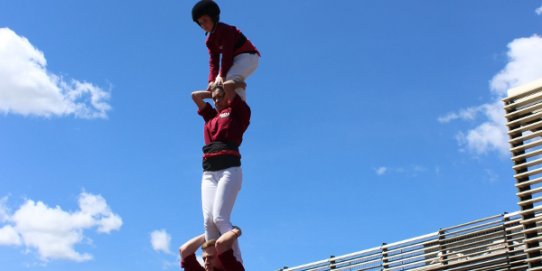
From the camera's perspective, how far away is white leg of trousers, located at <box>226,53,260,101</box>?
7.06 m

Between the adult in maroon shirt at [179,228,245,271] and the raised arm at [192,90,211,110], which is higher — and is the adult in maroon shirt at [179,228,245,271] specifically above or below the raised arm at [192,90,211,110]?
below

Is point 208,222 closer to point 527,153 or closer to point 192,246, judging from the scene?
point 192,246

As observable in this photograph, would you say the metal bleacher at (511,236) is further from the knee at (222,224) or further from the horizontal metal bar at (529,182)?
the knee at (222,224)

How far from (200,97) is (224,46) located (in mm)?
606

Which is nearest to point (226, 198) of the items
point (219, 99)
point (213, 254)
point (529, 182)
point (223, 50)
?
point (213, 254)

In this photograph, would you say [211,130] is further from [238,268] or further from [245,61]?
[238,268]

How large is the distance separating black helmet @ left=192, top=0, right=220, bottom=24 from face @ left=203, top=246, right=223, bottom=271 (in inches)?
95.8

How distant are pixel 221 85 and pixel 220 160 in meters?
0.84

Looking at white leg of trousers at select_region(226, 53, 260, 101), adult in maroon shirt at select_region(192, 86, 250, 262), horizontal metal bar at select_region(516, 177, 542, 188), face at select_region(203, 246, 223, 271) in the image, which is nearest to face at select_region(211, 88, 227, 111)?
adult in maroon shirt at select_region(192, 86, 250, 262)

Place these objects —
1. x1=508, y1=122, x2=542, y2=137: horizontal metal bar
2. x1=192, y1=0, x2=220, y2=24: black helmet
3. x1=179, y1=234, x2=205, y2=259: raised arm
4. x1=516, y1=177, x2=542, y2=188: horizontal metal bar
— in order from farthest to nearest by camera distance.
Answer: x1=508, y1=122, x2=542, y2=137: horizontal metal bar
x1=516, y1=177, x2=542, y2=188: horizontal metal bar
x1=192, y1=0, x2=220, y2=24: black helmet
x1=179, y1=234, x2=205, y2=259: raised arm

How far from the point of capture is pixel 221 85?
7.05 meters

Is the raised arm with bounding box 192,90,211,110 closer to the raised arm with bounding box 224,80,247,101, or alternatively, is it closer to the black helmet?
the raised arm with bounding box 224,80,247,101

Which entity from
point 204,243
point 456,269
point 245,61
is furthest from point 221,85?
point 456,269

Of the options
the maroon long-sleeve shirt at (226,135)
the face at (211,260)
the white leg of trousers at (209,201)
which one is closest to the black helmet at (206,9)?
the maroon long-sleeve shirt at (226,135)
